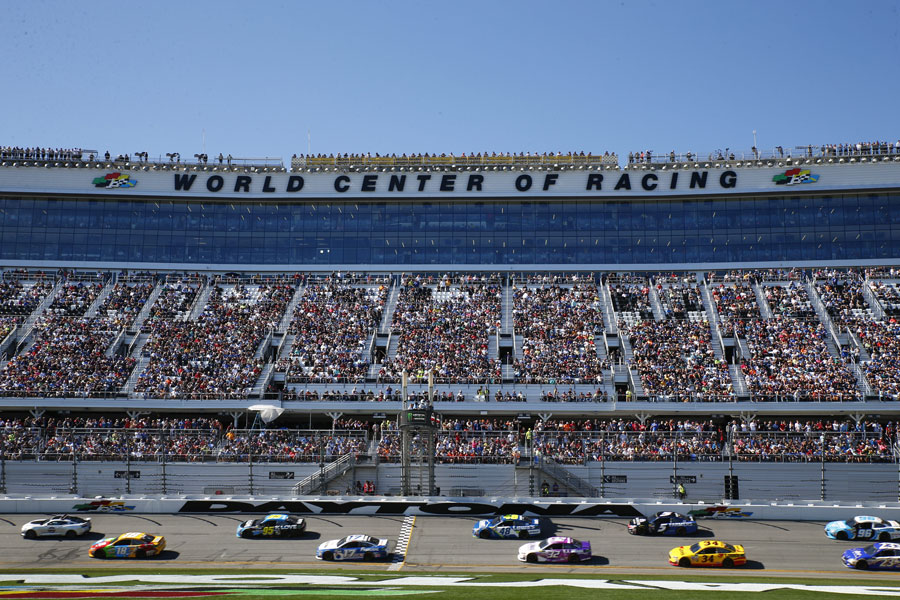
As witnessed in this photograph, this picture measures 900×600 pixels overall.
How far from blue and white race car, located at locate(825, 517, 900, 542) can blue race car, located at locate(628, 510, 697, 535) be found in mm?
5032

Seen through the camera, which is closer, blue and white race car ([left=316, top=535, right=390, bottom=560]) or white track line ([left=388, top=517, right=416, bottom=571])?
white track line ([left=388, top=517, right=416, bottom=571])

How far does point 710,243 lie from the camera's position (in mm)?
59594

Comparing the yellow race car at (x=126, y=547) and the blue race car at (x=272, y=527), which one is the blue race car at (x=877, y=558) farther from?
the yellow race car at (x=126, y=547)

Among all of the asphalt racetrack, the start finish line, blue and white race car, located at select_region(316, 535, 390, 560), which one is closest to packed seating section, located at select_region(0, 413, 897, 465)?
the asphalt racetrack

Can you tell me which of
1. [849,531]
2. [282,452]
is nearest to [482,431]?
[282,452]

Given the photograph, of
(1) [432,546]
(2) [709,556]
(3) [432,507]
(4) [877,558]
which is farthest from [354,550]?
(4) [877,558]

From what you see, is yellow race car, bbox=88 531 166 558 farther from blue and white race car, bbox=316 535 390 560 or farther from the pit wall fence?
blue and white race car, bbox=316 535 390 560

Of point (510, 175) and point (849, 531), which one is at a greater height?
point (510, 175)

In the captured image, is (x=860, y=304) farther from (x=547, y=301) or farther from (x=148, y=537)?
(x=148, y=537)

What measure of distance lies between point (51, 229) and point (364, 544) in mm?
44558

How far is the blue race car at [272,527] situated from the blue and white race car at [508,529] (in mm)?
6671

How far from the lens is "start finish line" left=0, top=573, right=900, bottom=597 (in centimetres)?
2252

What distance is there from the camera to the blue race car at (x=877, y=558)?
26.8 m

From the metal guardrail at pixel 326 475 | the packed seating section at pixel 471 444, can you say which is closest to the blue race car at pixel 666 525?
the packed seating section at pixel 471 444
